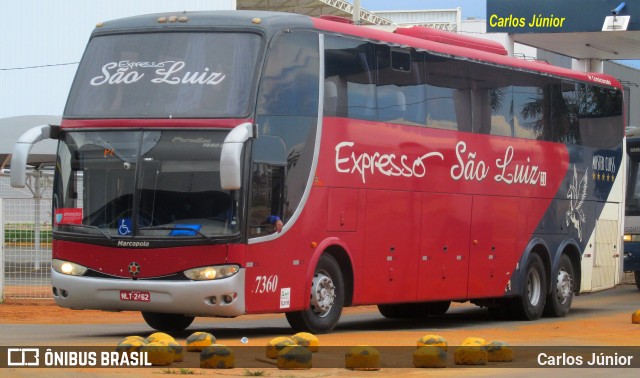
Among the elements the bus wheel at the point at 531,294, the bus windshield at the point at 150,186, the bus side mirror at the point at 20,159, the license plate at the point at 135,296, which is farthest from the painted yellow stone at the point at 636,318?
the bus side mirror at the point at 20,159

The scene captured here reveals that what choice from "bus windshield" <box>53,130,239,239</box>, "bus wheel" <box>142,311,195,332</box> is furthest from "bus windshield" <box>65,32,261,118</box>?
"bus wheel" <box>142,311,195,332</box>

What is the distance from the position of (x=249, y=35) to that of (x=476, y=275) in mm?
6246

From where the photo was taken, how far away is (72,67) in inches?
1752

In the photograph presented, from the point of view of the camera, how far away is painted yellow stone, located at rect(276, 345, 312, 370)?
12.2m

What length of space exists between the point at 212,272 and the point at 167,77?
240 centimetres

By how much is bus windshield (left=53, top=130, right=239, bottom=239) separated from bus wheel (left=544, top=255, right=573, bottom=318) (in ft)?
29.2

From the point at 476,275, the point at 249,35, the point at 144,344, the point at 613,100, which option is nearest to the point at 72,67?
the point at 613,100

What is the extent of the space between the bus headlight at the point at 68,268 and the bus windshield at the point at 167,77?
1.76 metres

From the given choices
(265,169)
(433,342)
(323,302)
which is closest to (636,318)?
(323,302)

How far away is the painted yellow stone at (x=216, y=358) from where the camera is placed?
12203 mm

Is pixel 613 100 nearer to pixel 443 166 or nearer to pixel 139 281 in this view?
pixel 443 166

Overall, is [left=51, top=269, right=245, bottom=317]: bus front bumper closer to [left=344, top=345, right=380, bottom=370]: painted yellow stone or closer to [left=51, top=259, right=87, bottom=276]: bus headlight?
[left=51, top=259, right=87, bottom=276]: bus headlight

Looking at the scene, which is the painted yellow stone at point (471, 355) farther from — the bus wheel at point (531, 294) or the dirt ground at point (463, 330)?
the bus wheel at point (531, 294)

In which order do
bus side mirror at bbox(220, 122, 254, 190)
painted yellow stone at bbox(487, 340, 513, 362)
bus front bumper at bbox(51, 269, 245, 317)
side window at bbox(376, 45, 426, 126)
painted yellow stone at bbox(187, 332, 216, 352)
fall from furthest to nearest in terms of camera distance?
side window at bbox(376, 45, 426, 126)
bus front bumper at bbox(51, 269, 245, 317)
bus side mirror at bbox(220, 122, 254, 190)
painted yellow stone at bbox(187, 332, 216, 352)
painted yellow stone at bbox(487, 340, 513, 362)
